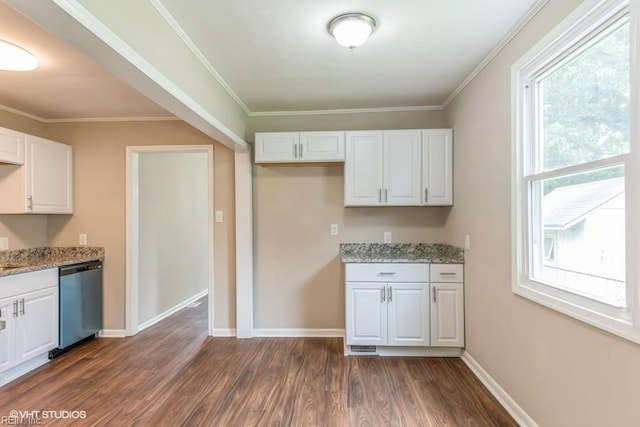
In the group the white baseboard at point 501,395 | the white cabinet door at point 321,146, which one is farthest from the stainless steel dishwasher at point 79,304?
the white baseboard at point 501,395

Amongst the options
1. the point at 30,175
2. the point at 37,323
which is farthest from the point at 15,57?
the point at 37,323

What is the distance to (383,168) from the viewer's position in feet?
10.5

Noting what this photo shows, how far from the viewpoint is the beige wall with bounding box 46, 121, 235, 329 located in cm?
358

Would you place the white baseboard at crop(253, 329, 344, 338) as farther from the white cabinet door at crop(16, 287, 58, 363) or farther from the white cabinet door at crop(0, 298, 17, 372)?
the white cabinet door at crop(0, 298, 17, 372)

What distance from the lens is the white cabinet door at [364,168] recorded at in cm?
322

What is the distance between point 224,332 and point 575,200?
3403 mm

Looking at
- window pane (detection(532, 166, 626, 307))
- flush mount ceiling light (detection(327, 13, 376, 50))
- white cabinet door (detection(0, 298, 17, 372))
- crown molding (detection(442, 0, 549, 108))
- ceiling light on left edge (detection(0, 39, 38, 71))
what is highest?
crown molding (detection(442, 0, 549, 108))

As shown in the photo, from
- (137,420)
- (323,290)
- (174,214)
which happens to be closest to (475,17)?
(323,290)

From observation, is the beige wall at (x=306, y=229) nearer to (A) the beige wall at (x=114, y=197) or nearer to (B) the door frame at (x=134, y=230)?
(A) the beige wall at (x=114, y=197)

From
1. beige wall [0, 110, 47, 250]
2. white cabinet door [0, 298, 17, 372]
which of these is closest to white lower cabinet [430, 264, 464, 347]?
white cabinet door [0, 298, 17, 372]

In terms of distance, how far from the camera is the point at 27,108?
3.24m

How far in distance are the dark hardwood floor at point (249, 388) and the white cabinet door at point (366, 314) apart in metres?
0.20

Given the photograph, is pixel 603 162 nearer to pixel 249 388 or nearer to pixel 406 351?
pixel 406 351

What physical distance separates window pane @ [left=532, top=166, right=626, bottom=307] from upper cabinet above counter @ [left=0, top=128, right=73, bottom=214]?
4333 mm
